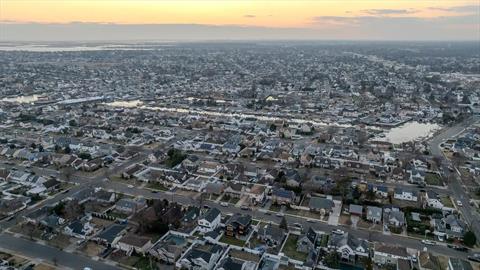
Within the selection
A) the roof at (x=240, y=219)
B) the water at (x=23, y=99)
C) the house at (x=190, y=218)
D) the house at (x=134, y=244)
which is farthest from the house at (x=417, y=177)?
the water at (x=23, y=99)

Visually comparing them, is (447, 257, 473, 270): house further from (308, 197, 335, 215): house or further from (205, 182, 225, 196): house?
(205, 182, 225, 196): house

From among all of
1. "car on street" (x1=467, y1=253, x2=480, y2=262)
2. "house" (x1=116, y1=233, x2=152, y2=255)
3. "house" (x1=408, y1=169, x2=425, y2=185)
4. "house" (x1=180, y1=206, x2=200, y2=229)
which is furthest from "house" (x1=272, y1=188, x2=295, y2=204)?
→ "house" (x1=408, y1=169, x2=425, y2=185)

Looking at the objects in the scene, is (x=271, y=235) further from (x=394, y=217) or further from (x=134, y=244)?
(x=394, y=217)

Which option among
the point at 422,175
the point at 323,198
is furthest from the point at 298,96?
the point at 323,198

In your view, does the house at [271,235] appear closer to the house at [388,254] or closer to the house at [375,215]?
the house at [388,254]

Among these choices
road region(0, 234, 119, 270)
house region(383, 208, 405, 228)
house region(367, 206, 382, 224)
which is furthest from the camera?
house region(367, 206, 382, 224)
